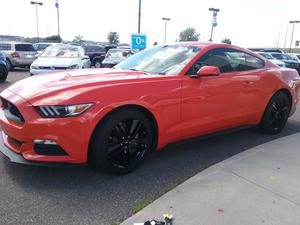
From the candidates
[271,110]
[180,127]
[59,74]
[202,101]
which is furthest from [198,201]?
[271,110]

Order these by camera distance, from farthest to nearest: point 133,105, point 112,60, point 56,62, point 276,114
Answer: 1. point 112,60
2. point 56,62
3. point 276,114
4. point 133,105

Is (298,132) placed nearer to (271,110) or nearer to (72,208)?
(271,110)

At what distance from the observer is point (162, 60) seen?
464 centimetres

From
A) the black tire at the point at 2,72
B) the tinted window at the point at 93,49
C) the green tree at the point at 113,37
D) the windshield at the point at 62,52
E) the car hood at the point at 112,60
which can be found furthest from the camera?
the green tree at the point at 113,37

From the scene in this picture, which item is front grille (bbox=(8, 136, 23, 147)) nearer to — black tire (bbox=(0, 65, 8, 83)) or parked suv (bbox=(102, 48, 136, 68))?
black tire (bbox=(0, 65, 8, 83))

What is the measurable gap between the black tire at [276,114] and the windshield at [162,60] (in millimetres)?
1782

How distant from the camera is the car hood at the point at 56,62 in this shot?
11.0 m

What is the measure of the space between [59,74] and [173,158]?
185cm

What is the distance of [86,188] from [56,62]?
8518mm

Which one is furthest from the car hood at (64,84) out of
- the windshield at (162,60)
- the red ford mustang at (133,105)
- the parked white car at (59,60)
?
the parked white car at (59,60)

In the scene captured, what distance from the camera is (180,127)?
4164mm

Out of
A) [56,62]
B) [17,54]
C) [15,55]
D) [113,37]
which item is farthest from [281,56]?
[113,37]

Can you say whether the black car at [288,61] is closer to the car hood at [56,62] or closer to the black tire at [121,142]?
the car hood at [56,62]

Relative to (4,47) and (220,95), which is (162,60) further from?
(4,47)
